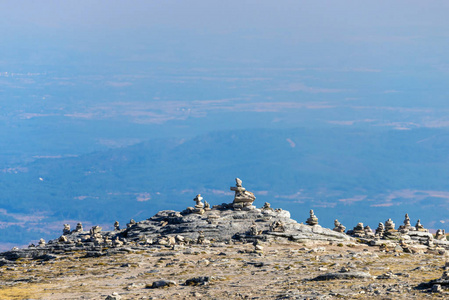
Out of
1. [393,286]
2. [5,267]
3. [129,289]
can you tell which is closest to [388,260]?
[393,286]

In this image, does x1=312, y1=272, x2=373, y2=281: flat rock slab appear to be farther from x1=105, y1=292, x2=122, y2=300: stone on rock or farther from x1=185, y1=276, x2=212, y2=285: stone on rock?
x1=105, y1=292, x2=122, y2=300: stone on rock

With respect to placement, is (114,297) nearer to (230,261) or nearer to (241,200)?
(230,261)

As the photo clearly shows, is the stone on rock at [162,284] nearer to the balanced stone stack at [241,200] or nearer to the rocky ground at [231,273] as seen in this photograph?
the rocky ground at [231,273]

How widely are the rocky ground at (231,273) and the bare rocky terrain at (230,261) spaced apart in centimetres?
9

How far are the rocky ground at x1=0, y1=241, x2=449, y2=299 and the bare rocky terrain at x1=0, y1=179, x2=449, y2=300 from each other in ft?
0.31

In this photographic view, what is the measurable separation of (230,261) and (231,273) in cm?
794

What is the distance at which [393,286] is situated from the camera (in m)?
61.5

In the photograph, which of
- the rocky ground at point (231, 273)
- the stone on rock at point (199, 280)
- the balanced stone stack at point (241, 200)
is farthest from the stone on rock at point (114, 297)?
the balanced stone stack at point (241, 200)

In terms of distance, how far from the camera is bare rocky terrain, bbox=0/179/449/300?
64.8 m

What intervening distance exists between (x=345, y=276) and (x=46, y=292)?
2639 cm

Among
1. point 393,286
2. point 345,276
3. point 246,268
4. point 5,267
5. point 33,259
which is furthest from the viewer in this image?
point 33,259

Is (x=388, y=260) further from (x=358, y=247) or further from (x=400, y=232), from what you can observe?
(x=400, y=232)

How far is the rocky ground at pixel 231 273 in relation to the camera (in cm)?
6325

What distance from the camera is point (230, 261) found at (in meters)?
84.1
